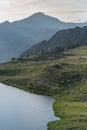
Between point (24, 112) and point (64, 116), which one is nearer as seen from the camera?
point (64, 116)

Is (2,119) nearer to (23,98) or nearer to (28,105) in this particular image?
(28,105)

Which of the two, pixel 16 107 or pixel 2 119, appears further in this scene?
pixel 16 107

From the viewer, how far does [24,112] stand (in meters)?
121

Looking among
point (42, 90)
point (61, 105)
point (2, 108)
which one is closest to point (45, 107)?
point (61, 105)

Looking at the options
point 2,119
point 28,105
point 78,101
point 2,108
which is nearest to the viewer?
point 2,119

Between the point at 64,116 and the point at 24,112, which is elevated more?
the point at 64,116

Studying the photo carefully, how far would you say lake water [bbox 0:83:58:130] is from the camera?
99375mm

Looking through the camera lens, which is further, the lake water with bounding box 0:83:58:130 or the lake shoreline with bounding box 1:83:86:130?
the lake water with bounding box 0:83:58:130

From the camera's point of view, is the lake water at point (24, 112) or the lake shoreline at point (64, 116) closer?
the lake shoreline at point (64, 116)

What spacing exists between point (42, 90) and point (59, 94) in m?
14.9

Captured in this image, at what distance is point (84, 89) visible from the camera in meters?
169

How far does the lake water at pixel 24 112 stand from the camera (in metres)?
99.4

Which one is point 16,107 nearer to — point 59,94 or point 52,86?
point 59,94

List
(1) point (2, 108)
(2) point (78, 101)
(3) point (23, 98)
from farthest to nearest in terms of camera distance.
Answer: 1. (3) point (23, 98)
2. (2) point (78, 101)
3. (1) point (2, 108)
